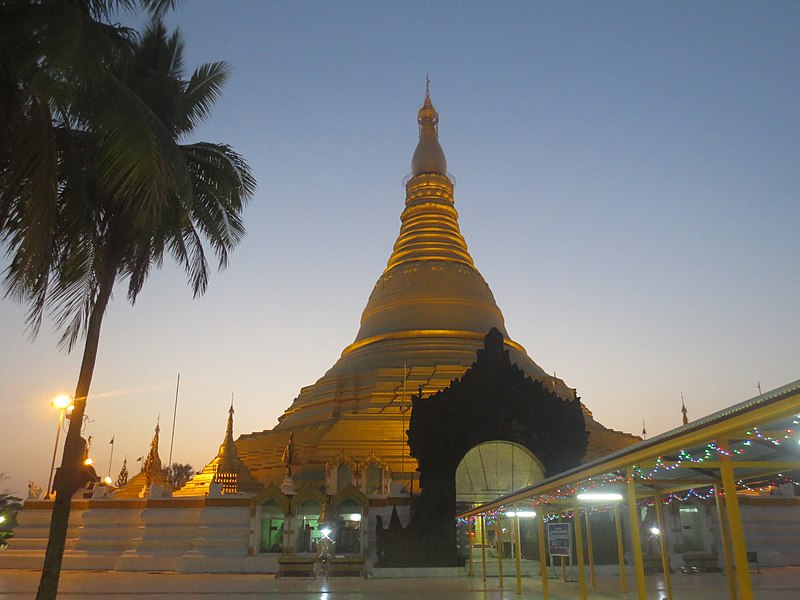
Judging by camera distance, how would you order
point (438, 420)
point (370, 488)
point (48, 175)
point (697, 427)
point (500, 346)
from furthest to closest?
1. point (370, 488)
2. point (500, 346)
3. point (438, 420)
4. point (48, 175)
5. point (697, 427)

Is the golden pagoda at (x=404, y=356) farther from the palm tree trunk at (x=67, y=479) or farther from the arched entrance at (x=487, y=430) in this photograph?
the palm tree trunk at (x=67, y=479)

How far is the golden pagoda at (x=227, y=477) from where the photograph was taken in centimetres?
2773

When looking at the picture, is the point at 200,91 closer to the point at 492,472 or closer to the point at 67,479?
the point at 67,479

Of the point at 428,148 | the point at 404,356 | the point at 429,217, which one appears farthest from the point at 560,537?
the point at 428,148

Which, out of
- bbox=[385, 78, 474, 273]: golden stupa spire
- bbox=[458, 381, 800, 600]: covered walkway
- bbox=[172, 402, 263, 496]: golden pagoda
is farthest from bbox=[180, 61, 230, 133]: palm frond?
bbox=[385, 78, 474, 273]: golden stupa spire

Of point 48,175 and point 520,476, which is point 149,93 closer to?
point 48,175

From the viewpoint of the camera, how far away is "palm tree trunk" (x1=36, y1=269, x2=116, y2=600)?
10469 millimetres

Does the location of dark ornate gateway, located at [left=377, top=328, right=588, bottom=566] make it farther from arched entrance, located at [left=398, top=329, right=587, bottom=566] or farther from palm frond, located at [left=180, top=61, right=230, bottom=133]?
palm frond, located at [left=180, top=61, right=230, bottom=133]

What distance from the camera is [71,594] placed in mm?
15094

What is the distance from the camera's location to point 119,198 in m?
11.2

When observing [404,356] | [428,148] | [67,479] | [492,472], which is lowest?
→ [67,479]

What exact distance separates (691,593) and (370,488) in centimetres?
1311

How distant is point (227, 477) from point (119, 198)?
19.1m

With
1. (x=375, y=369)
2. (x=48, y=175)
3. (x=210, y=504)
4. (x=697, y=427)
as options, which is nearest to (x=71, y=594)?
(x=210, y=504)
